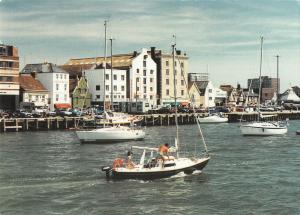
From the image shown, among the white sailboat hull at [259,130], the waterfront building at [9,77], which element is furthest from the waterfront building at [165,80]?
the white sailboat hull at [259,130]

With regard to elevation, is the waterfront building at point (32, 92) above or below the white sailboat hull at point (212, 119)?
above

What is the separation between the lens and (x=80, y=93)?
430 feet

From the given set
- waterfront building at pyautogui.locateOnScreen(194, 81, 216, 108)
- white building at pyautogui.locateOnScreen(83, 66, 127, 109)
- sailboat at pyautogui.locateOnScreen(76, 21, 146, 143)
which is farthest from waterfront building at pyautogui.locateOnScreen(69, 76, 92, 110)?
sailboat at pyautogui.locateOnScreen(76, 21, 146, 143)

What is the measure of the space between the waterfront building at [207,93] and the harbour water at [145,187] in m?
107

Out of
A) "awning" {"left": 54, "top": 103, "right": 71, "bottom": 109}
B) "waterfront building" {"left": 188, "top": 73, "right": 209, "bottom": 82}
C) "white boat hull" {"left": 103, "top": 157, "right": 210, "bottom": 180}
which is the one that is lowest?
"white boat hull" {"left": 103, "top": 157, "right": 210, "bottom": 180}

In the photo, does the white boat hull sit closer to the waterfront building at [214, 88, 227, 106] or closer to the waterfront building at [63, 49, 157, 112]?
the waterfront building at [63, 49, 157, 112]

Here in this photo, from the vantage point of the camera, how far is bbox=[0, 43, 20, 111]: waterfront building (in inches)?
4345

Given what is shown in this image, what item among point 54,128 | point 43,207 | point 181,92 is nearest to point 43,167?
point 43,207

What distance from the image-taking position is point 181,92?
A: 154250 millimetres

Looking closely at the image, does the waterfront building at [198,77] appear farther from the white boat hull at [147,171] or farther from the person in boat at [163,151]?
the person in boat at [163,151]

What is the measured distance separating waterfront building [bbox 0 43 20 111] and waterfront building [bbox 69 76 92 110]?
57.0 ft

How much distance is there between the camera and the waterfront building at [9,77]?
11038cm

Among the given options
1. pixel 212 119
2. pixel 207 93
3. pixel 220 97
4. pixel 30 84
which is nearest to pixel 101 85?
pixel 30 84

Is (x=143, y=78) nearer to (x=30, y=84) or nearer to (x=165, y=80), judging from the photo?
(x=165, y=80)
